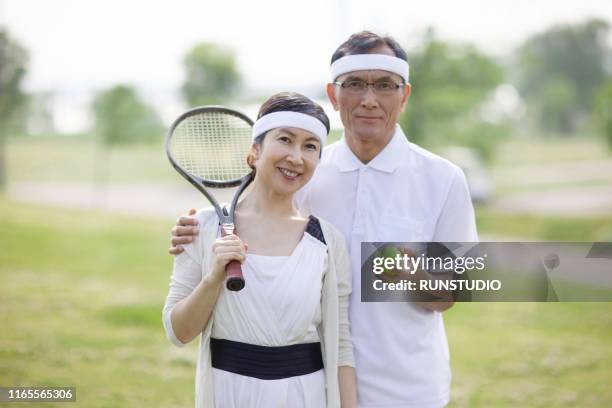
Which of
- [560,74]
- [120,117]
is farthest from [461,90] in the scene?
[560,74]

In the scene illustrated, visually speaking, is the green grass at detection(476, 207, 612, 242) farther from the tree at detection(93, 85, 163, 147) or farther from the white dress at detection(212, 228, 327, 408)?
the white dress at detection(212, 228, 327, 408)

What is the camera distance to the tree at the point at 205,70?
16.9m

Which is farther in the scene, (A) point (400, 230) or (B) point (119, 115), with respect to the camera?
(B) point (119, 115)

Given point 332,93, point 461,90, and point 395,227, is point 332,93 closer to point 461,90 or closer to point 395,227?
point 395,227

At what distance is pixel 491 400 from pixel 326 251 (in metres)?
3.92

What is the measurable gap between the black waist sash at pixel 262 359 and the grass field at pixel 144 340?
3234mm

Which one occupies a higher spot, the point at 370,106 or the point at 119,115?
the point at 119,115

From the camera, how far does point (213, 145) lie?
9.78ft

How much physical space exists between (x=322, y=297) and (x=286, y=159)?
52 cm

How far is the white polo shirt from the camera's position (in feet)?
8.71

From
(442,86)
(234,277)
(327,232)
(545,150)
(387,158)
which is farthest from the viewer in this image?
(545,150)

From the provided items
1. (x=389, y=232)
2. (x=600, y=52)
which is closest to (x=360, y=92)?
(x=389, y=232)

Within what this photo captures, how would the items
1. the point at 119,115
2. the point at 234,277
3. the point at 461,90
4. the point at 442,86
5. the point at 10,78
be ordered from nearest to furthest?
1. the point at 234,277
2. the point at 10,78
3. the point at 442,86
4. the point at 461,90
5. the point at 119,115

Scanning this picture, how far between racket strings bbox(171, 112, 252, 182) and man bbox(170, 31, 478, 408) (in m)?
0.35
